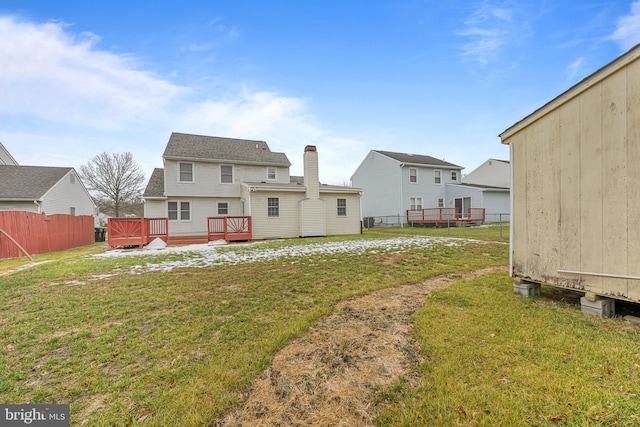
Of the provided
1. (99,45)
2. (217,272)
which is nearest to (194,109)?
(99,45)

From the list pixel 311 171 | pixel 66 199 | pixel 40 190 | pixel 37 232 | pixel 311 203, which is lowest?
pixel 37 232

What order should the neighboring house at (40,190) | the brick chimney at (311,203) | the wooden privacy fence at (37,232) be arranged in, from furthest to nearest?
the brick chimney at (311,203) < the neighboring house at (40,190) < the wooden privacy fence at (37,232)

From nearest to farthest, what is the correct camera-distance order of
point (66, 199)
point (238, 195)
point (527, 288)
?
point (527, 288)
point (238, 195)
point (66, 199)

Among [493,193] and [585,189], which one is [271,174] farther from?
[493,193]

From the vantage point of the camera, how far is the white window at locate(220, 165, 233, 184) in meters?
17.9

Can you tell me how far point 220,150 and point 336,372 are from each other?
18.6 m

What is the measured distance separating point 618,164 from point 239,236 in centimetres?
1414

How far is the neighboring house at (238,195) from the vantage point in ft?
51.9

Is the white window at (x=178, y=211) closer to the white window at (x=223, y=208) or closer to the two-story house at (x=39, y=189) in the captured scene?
the white window at (x=223, y=208)

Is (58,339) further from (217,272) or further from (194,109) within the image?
(194,109)

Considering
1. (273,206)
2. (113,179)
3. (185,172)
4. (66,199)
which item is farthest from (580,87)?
(113,179)

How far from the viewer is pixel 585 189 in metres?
3.53

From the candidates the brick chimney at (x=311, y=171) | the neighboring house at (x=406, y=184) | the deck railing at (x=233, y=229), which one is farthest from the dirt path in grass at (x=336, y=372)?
the neighboring house at (x=406, y=184)

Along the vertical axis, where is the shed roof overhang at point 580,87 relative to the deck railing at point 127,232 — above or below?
above
